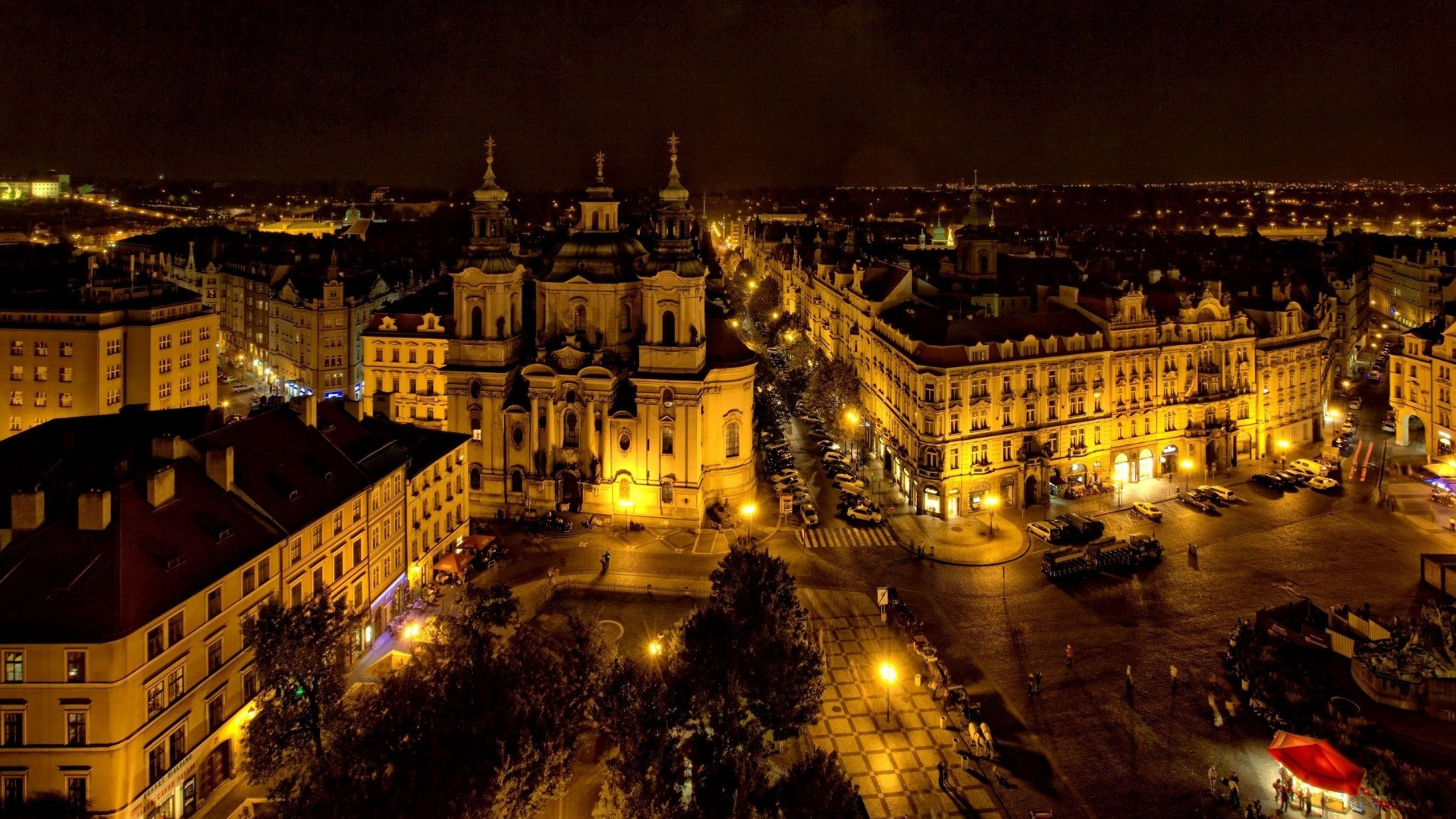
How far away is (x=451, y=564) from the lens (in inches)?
1866

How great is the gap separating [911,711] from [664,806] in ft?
48.2

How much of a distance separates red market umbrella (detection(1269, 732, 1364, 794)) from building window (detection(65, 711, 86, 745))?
3384cm

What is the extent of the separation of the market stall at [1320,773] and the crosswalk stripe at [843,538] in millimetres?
24777

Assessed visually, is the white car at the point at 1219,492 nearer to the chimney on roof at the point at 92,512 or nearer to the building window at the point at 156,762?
the building window at the point at 156,762

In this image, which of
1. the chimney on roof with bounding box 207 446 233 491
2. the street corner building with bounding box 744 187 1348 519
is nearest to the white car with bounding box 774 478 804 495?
the street corner building with bounding box 744 187 1348 519

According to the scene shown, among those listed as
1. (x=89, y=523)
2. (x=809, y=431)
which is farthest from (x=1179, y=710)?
(x=809, y=431)

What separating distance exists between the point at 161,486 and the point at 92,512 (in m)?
2.40

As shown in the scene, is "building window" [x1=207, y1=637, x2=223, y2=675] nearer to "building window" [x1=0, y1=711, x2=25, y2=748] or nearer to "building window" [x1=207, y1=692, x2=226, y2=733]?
"building window" [x1=207, y1=692, x2=226, y2=733]

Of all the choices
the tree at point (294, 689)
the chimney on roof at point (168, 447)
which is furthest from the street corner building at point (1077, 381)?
the chimney on roof at point (168, 447)

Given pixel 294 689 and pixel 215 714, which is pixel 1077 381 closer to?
pixel 294 689

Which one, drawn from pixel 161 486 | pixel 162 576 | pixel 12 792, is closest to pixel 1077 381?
pixel 161 486

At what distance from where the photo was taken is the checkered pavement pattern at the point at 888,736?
30.2 meters

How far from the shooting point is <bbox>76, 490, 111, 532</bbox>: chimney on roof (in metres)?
29.1

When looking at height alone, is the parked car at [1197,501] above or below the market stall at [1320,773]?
above
